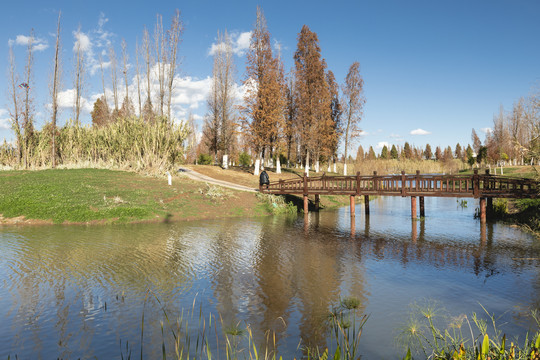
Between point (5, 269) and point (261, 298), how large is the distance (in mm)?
8569

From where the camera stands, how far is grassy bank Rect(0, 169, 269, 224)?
19.9m

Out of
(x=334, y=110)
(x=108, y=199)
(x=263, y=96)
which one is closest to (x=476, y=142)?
(x=334, y=110)

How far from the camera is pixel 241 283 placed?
9641 mm

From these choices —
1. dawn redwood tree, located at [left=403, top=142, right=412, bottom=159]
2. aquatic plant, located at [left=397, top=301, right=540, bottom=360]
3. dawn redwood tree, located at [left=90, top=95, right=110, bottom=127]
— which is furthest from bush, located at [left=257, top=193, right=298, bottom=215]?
dawn redwood tree, located at [left=403, top=142, right=412, bottom=159]

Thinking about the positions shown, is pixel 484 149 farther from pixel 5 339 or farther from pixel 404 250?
pixel 5 339

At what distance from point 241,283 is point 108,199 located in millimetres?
15987

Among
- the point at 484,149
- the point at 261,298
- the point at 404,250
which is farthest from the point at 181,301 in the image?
the point at 484,149

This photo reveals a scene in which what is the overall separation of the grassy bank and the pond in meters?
2.17

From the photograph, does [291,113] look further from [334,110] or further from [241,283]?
[241,283]

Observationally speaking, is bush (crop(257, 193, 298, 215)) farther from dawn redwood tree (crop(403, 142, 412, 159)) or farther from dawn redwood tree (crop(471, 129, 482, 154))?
dawn redwood tree (crop(403, 142, 412, 159))

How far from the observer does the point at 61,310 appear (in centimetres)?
→ 758

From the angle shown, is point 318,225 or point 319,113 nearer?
point 318,225

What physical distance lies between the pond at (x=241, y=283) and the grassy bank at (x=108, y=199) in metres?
2.17

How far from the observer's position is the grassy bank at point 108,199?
19875 mm
